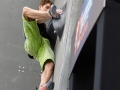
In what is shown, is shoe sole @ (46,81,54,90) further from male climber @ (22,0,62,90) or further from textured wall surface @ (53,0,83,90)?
textured wall surface @ (53,0,83,90)

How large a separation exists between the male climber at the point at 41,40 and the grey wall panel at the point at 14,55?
1685mm

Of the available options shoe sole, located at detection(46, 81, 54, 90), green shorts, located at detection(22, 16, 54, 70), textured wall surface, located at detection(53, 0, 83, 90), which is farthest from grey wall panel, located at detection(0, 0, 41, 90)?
textured wall surface, located at detection(53, 0, 83, 90)

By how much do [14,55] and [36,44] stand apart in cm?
216

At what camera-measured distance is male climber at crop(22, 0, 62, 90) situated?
16.3ft

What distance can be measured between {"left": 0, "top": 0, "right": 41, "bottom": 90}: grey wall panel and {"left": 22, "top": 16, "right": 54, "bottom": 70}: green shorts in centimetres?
169

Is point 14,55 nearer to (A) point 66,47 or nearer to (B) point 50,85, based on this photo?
(B) point 50,85

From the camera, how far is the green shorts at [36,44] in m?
5.19

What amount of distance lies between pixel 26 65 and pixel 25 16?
2380 millimetres

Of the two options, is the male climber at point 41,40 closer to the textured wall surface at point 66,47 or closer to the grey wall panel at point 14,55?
the textured wall surface at point 66,47

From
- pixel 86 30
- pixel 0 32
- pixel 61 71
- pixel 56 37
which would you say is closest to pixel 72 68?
pixel 61 71

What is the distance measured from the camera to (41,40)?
5426mm

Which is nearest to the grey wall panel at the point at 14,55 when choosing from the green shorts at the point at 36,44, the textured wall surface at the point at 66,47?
the green shorts at the point at 36,44

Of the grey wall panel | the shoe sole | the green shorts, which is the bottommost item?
the shoe sole

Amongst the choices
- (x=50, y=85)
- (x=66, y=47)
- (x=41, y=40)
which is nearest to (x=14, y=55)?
(x=41, y=40)
